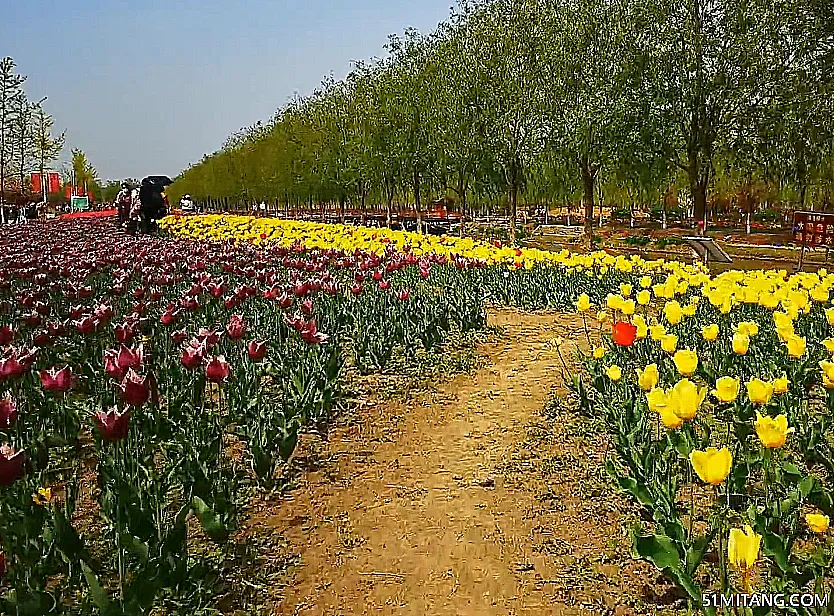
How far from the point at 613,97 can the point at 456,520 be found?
18.0 metres

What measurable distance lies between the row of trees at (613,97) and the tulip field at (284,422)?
1377 centimetres

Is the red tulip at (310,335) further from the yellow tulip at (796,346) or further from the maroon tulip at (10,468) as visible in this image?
the yellow tulip at (796,346)

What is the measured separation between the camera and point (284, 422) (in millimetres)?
3930

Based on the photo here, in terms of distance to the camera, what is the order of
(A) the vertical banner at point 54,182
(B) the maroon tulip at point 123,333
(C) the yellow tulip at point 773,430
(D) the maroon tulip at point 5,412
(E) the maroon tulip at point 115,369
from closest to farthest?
(C) the yellow tulip at point 773,430
(D) the maroon tulip at point 5,412
(E) the maroon tulip at point 115,369
(B) the maroon tulip at point 123,333
(A) the vertical banner at point 54,182

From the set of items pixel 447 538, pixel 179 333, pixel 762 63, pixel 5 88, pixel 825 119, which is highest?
pixel 5 88

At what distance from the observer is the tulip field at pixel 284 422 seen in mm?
2617

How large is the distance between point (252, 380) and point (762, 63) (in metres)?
21.3

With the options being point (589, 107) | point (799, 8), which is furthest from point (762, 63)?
point (589, 107)

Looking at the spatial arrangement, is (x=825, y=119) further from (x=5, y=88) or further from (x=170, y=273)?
(x=5, y=88)

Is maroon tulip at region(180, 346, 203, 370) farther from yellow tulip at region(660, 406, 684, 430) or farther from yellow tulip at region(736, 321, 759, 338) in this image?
yellow tulip at region(736, 321, 759, 338)

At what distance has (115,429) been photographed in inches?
107

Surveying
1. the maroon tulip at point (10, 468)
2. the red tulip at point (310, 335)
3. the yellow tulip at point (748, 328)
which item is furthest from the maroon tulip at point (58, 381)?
the yellow tulip at point (748, 328)

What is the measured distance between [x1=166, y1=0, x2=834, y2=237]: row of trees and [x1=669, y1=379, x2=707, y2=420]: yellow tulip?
16.8 meters

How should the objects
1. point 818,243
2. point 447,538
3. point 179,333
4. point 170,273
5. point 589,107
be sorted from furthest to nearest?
point 589,107 → point 818,243 → point 170,273 → point 179,333 → point 447,538
